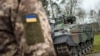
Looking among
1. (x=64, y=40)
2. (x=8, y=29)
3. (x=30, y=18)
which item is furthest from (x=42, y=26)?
(x=64, y=40)

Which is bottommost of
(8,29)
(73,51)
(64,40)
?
(73,51)

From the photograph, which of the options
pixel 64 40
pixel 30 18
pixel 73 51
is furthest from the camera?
pixel 73 51

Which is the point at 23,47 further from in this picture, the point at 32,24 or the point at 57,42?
the point at 57,42

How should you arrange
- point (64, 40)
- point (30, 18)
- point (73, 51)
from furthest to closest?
point (73, 51) < point (64, 40) < point (30, 18)

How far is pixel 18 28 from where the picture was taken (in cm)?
148

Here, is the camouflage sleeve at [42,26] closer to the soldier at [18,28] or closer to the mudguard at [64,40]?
the soldier at [18,28]

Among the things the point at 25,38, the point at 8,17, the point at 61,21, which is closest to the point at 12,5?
the point at 8,17

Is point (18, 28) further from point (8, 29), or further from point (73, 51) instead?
point (73, 51)

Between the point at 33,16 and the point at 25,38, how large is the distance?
12cm

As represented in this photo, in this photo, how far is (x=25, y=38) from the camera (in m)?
1.44

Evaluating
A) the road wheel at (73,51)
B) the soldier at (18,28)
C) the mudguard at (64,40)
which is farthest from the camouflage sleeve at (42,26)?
the road wheel at (73,51)

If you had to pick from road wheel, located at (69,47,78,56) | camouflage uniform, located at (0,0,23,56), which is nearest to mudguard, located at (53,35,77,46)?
road wheel, located at (69,47,78,56)

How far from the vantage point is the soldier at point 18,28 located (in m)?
1.43

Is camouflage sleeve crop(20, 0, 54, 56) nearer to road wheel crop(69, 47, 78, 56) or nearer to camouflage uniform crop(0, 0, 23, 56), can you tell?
camouflage uniform crop(0, 0, 23, 56)
